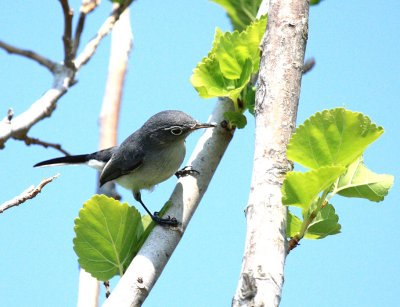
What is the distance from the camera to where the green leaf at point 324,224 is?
1.85 metres

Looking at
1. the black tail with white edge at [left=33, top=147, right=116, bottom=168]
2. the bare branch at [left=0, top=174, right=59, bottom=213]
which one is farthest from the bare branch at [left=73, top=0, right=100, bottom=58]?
the bare branch at [left=0, top=174, right=59, bottom=213]

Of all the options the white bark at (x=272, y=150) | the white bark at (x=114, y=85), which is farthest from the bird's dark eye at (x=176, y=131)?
the white bark at (x=272, y=150)

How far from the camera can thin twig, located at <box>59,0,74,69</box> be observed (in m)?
3.39

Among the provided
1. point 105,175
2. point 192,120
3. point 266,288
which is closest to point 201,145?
point 192,120

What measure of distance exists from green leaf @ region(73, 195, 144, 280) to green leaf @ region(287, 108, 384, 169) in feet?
3.12

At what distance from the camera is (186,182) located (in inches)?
104

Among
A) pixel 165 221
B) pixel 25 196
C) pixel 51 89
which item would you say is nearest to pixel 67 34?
pixel 51 89

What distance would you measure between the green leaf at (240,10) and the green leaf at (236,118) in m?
0.93

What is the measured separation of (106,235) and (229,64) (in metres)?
1.07

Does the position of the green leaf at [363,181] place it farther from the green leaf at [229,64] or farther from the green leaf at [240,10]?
the green leaf at [240,10]

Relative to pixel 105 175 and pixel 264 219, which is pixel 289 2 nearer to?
pixel 264 219

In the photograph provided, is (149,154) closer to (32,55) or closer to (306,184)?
(32,55)

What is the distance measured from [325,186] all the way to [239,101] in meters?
1.13

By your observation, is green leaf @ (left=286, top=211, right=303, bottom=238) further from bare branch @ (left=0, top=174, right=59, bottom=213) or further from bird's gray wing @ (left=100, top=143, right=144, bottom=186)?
bird's gray wing @ (left=100, top=143, right=144, bottom=186)
